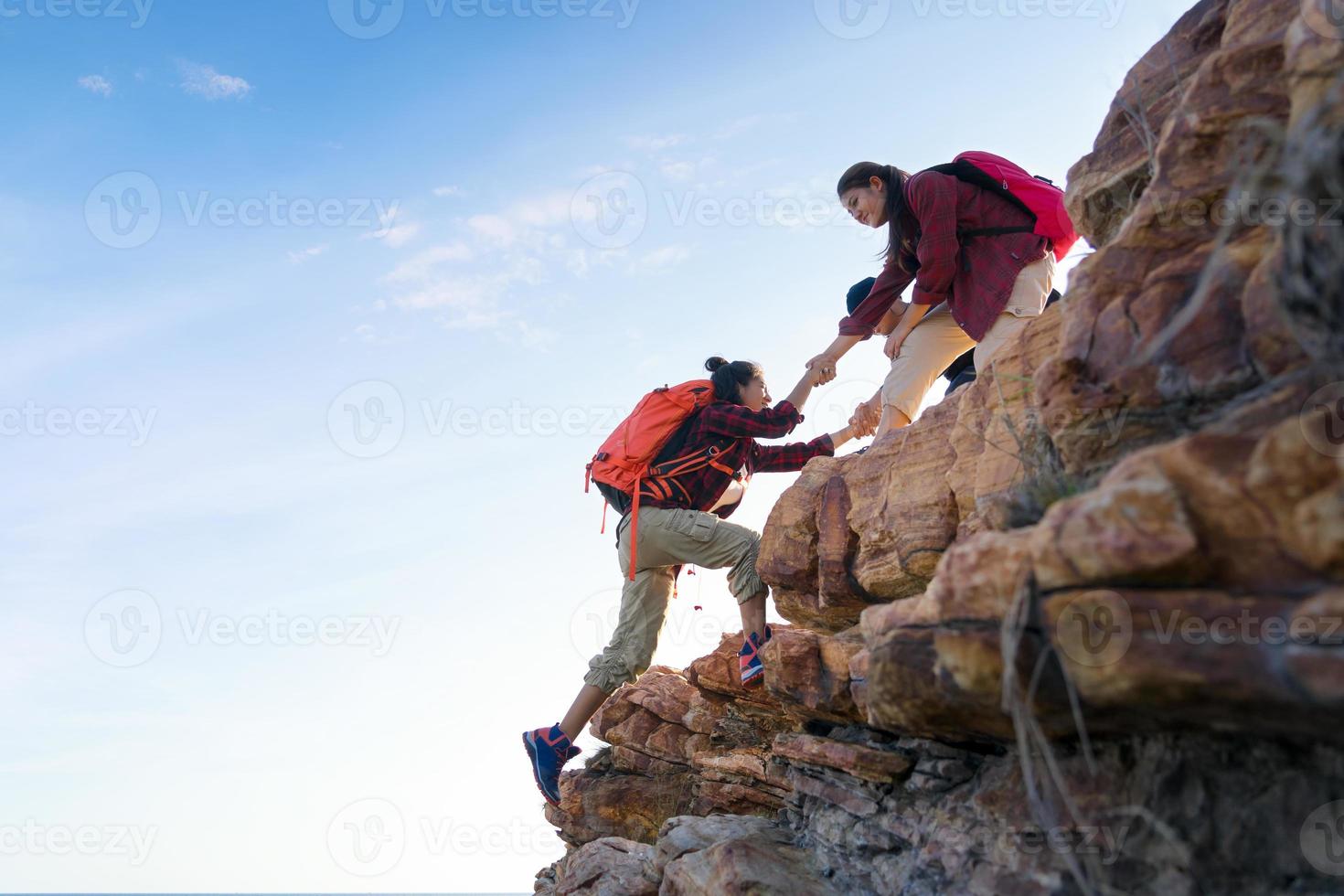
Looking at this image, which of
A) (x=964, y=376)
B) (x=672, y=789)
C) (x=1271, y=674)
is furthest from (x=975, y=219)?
(x=672, y=789)

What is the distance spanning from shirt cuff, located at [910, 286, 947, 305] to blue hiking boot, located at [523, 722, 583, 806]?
5890mm

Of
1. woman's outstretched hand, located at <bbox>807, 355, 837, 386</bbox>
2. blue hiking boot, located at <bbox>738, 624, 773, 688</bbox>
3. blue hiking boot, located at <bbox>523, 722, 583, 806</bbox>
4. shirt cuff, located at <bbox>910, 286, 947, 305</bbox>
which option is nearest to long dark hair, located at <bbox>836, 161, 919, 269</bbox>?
shirt cuff, located at <bbox>910, 286, 947, 305</bbox>

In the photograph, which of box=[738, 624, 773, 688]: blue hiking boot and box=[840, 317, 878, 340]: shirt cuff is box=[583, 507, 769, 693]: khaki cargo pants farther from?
box=[840, 317, 878, 340]: shirt cuff

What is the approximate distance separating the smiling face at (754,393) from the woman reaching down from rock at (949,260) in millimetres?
1344

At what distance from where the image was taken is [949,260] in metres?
9.38

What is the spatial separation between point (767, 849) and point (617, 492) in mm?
3910

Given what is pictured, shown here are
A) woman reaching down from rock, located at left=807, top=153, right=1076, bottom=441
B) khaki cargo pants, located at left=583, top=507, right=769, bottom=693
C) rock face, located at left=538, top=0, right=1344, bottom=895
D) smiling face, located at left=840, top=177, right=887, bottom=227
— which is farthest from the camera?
khaki cargo pants, located at left=583, top=507, right=769, bottom=693

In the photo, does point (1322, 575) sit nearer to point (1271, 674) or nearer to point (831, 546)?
point (1271, 674)

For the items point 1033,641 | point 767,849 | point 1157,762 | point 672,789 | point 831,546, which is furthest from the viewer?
point 672,789

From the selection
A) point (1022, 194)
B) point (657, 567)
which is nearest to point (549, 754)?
point (657, 567)

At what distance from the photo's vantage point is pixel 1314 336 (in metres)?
3.90

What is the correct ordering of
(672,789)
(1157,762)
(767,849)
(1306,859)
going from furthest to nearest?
(672,789)
(767,849)
(1157,762)
(1306,859)

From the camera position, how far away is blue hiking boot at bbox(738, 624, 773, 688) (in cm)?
970

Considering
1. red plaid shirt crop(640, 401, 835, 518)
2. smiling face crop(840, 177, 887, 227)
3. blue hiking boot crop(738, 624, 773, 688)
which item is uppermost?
smiling face crop(840, 177, 887, 227)
